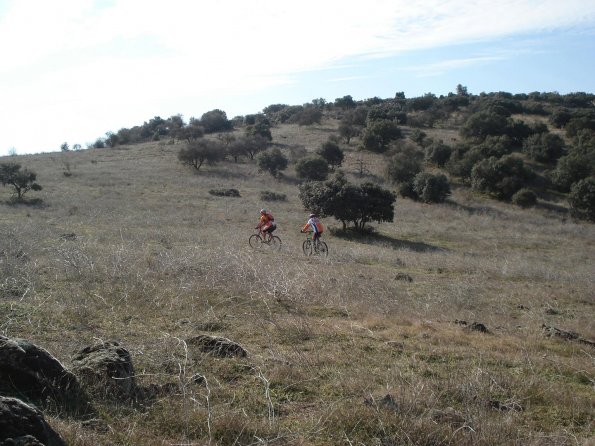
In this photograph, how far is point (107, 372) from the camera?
443 cm

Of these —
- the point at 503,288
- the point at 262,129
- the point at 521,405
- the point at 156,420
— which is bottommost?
the point at 503,288

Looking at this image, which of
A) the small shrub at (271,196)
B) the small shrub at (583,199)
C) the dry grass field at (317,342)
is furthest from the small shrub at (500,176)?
the dry grass field at (317,342)

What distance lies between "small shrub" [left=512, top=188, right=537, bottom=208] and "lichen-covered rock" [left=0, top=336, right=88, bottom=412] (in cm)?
4299

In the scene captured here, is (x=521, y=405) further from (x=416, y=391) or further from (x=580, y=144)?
(x=580, y=144)

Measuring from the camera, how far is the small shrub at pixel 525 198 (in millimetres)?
41719

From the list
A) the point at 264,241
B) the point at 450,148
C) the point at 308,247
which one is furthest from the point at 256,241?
the point at 450,148

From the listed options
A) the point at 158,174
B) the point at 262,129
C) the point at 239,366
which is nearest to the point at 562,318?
the point at 239,366

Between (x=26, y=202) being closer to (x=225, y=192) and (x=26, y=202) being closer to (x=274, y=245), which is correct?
(x=225, y=192)

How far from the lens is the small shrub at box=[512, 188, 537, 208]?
137 ft

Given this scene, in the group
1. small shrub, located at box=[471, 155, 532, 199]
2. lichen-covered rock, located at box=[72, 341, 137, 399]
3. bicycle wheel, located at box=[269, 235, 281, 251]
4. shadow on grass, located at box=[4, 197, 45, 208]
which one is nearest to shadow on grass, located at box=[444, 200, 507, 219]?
small shrub, located at box=[471, 155, 532, 199]

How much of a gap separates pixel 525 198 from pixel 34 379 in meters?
43.4

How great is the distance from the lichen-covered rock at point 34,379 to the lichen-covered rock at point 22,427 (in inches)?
32.1

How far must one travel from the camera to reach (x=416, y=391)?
4.69 metres

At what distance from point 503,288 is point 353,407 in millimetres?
11345
